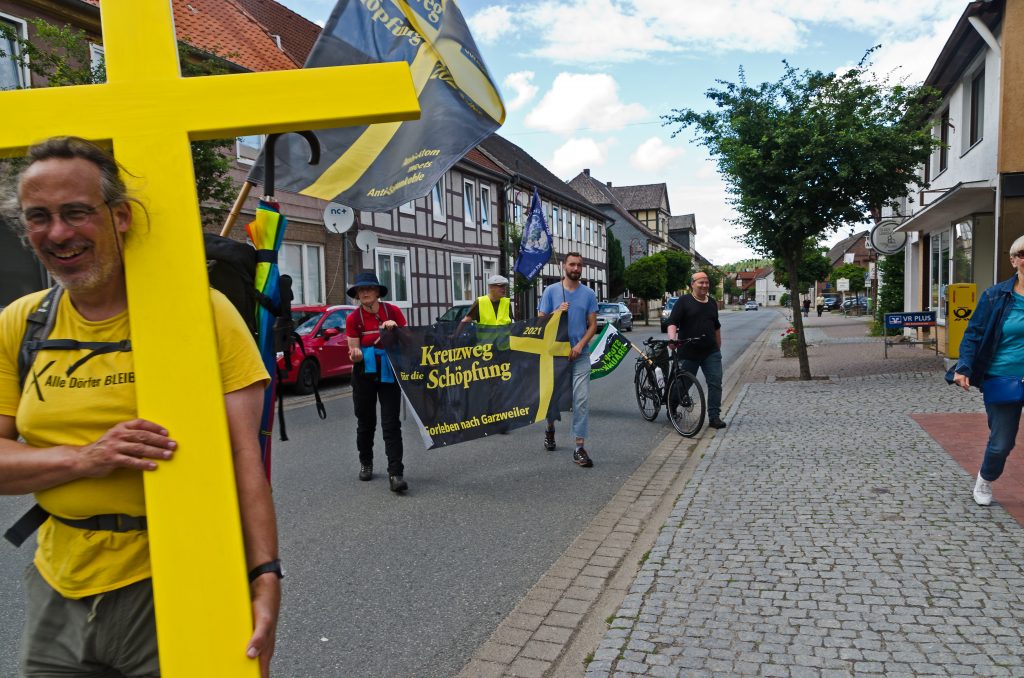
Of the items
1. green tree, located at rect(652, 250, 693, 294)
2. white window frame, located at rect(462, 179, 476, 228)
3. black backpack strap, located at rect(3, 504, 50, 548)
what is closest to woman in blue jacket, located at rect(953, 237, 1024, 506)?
black backpack strap, located at rect(3, 504, 50, 548)

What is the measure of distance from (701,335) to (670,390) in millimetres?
741

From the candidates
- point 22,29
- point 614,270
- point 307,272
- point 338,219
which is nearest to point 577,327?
point 338,219

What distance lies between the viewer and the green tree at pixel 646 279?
51.9m

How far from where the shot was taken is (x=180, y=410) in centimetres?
142

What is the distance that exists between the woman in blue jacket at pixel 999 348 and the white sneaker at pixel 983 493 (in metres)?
0.13

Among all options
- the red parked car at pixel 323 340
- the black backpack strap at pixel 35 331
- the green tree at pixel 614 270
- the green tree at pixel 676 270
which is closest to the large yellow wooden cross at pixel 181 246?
the black backpack strap at pixel 35 331

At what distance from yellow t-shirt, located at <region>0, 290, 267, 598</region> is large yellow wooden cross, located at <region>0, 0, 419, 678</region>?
144mm

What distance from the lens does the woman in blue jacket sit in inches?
191

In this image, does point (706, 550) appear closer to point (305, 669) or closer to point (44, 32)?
point (305, 669)

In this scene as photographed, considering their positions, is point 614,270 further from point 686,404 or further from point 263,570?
point 263,570

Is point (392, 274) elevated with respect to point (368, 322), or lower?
elevated

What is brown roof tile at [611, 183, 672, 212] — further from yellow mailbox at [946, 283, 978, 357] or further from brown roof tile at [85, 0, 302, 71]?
yellow mailbox at [946, 283, 978, 357]

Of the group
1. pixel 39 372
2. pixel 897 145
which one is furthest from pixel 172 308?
pixel 897 145

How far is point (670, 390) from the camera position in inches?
350
